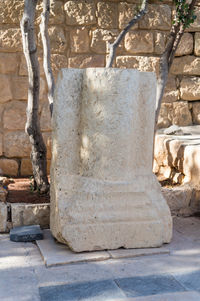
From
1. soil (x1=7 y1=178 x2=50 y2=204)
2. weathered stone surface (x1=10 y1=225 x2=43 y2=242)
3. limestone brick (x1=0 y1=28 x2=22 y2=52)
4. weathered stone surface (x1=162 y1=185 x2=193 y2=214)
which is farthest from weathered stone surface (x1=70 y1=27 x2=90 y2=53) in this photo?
weathered stone surface (x1=10 y1=225 x2=43 y2=242)

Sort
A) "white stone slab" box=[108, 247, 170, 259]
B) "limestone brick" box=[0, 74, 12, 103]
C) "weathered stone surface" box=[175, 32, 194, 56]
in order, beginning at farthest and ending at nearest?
1. "weathered stone surface" box=[175, 32, 194, 56]
2. "limestone brick" box=[0, 74, 12, 103]
3. "white stone slab" box=[108, 247, 170, 259]

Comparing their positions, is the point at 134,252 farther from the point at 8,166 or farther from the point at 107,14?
the point at 107,14

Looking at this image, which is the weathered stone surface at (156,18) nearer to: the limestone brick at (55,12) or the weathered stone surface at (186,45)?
the weathered stone surface at (186,45)

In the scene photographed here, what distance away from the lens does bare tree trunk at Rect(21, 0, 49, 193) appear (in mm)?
3631

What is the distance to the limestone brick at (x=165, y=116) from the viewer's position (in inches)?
207

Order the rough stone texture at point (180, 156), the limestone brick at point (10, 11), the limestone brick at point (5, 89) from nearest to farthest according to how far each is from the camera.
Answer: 1. the rough stone texture at point (180, 156)
2. the limestone brick at point (10, 11)
3. the limestone brick at point (5, 89)

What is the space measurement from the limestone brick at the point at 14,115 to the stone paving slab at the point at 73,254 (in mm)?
2240

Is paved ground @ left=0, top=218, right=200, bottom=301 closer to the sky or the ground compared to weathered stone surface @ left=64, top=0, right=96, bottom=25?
closer to the ground

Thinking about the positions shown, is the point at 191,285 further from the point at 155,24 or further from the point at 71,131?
the point at 155,24

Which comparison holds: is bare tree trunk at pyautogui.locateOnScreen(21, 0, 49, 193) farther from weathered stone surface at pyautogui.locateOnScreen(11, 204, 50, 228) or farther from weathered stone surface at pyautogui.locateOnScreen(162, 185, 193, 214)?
weathered stone surface at pyautogui.locateOnScreen(162, 185, 193, 214)

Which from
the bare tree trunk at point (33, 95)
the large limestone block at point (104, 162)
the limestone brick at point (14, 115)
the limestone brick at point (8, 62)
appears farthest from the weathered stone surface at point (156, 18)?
the large limestone block at point (104, 162)

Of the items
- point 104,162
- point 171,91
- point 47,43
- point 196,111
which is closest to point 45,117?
point 47,43

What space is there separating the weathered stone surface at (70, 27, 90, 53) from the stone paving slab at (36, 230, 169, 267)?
283 cm

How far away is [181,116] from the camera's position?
5.30 metres
